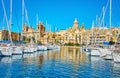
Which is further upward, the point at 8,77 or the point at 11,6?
the point at 11,6

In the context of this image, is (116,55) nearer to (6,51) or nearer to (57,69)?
(57,69)

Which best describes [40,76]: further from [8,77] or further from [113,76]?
[113,76]

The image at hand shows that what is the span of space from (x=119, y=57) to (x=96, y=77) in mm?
14835

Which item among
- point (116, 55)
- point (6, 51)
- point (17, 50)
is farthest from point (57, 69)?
point (17, 50)

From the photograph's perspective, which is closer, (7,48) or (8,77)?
(8,77)

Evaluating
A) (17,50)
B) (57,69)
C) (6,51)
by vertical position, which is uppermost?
(17,50)

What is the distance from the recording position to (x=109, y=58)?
2015 inches

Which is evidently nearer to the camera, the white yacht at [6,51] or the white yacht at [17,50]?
the white yacht at [6,51]

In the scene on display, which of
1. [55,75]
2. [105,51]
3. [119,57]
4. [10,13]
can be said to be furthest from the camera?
[10,13]

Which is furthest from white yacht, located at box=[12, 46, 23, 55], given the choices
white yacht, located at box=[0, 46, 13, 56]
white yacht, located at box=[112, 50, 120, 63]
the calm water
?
white yacht, located at box=[112, 50, 120, 63]

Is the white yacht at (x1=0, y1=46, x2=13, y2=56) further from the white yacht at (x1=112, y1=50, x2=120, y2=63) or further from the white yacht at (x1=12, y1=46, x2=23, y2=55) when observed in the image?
the white yacht at (x1=112, y1=50, x2=120, y2=63)

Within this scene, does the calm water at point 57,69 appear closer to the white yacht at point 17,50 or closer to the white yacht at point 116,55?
the white yacht at point 116,55

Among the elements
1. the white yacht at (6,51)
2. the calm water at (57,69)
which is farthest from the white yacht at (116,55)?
the white yacht at (6,51)

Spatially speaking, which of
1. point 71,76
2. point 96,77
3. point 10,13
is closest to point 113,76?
point 96,77
